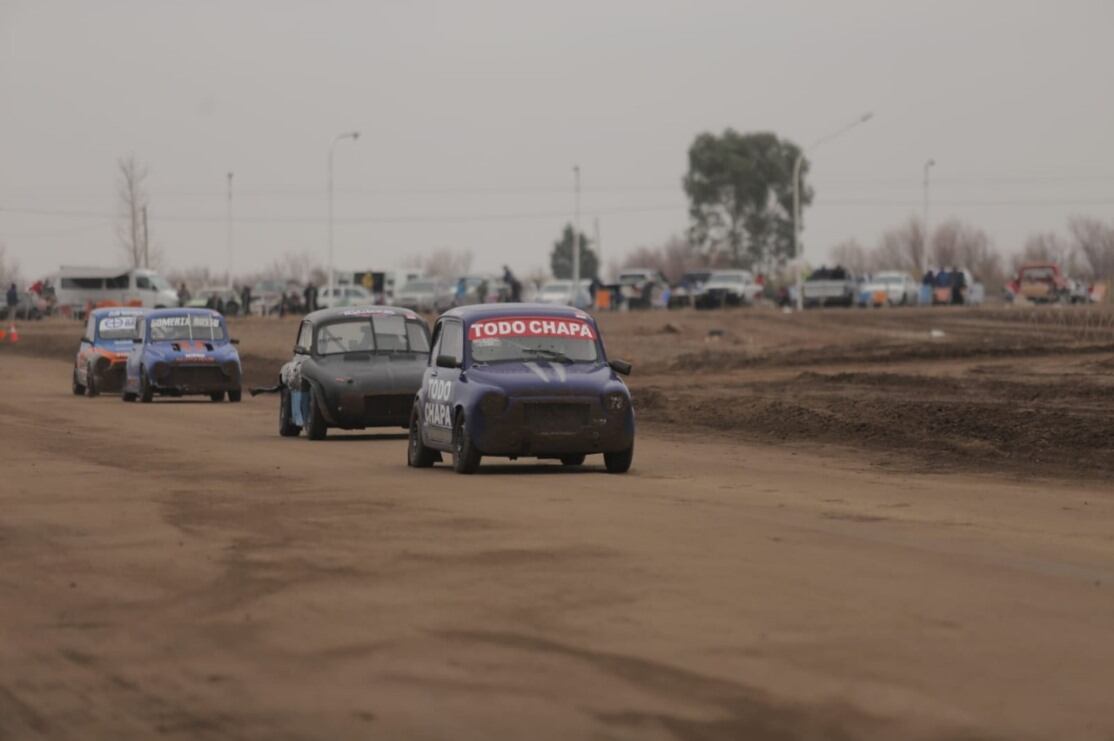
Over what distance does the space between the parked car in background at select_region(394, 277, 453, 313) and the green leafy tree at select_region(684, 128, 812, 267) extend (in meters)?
47.9

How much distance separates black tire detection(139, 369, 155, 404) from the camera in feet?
123

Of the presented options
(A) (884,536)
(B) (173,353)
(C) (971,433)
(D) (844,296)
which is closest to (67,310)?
(D) (844,296)

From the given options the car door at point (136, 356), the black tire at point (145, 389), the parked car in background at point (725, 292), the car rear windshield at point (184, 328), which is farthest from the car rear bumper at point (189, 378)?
the parked car in background at point (725, 292)

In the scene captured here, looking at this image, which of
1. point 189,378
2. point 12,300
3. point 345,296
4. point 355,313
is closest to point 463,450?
point 355,313

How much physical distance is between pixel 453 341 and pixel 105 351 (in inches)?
798

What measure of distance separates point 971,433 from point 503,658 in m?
17.1

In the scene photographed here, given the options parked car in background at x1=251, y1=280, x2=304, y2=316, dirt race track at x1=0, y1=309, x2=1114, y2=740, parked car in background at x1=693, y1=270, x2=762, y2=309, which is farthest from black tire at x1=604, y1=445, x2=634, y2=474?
parked car in background at x1=251, y1=280, x2=304, y2=316

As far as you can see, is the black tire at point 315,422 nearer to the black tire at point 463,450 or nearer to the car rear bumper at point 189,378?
the black tire at point 463,450

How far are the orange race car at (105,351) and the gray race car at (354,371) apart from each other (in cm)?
1314

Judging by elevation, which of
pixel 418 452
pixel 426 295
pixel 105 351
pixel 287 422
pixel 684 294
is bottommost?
pixel 287 422

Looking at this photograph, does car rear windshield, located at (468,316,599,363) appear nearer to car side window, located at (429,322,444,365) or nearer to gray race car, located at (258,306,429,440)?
car side window, located at (429,322,444,365)

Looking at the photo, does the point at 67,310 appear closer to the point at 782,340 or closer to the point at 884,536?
the point at 782,340

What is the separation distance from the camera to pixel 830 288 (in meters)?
90.2

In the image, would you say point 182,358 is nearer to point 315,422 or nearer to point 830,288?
point 315,422
